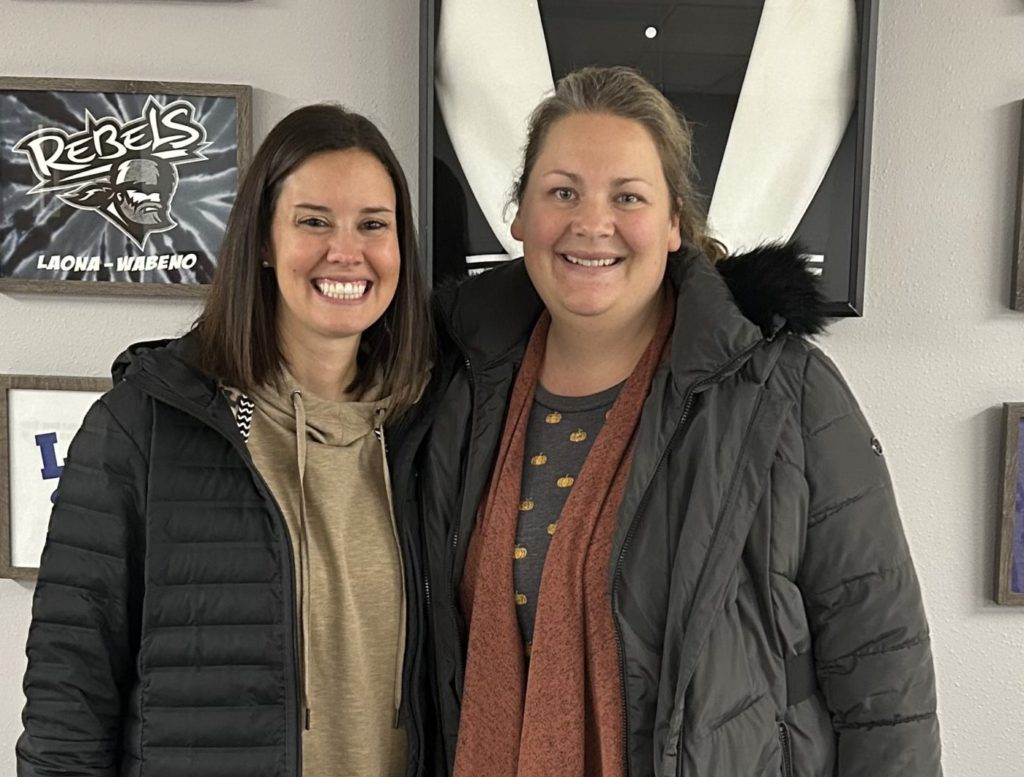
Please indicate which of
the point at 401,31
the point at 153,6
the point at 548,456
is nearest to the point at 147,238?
the point at 153,6

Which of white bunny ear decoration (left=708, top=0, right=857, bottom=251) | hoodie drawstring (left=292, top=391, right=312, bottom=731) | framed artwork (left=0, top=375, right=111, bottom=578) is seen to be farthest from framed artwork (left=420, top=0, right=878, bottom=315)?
framed artwork (left=0, top=375, right=111, bottom=578)

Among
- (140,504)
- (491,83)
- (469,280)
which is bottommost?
(140,504)

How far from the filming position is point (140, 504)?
1102 mm

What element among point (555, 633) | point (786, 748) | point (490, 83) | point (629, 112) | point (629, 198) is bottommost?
point (786, 748)

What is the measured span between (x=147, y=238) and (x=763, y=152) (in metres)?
0.96

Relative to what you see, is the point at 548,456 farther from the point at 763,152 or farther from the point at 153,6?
the point at 153,6

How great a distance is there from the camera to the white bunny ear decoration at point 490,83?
58.7 inches

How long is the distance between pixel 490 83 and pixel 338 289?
536 millimetres

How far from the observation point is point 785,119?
150 cm

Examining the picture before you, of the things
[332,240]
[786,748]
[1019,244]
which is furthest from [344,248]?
[1019,244]

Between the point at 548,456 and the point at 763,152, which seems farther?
the point at 763,152

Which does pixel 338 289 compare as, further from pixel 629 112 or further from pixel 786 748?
pixel 786 748

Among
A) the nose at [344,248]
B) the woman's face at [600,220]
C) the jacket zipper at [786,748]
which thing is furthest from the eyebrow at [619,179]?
the jacket zipper at [786,748]

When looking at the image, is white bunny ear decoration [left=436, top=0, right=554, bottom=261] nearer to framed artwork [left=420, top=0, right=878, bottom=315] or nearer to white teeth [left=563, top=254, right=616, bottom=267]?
framed artwork [left=420, top=0, right=878, bottom=315]
